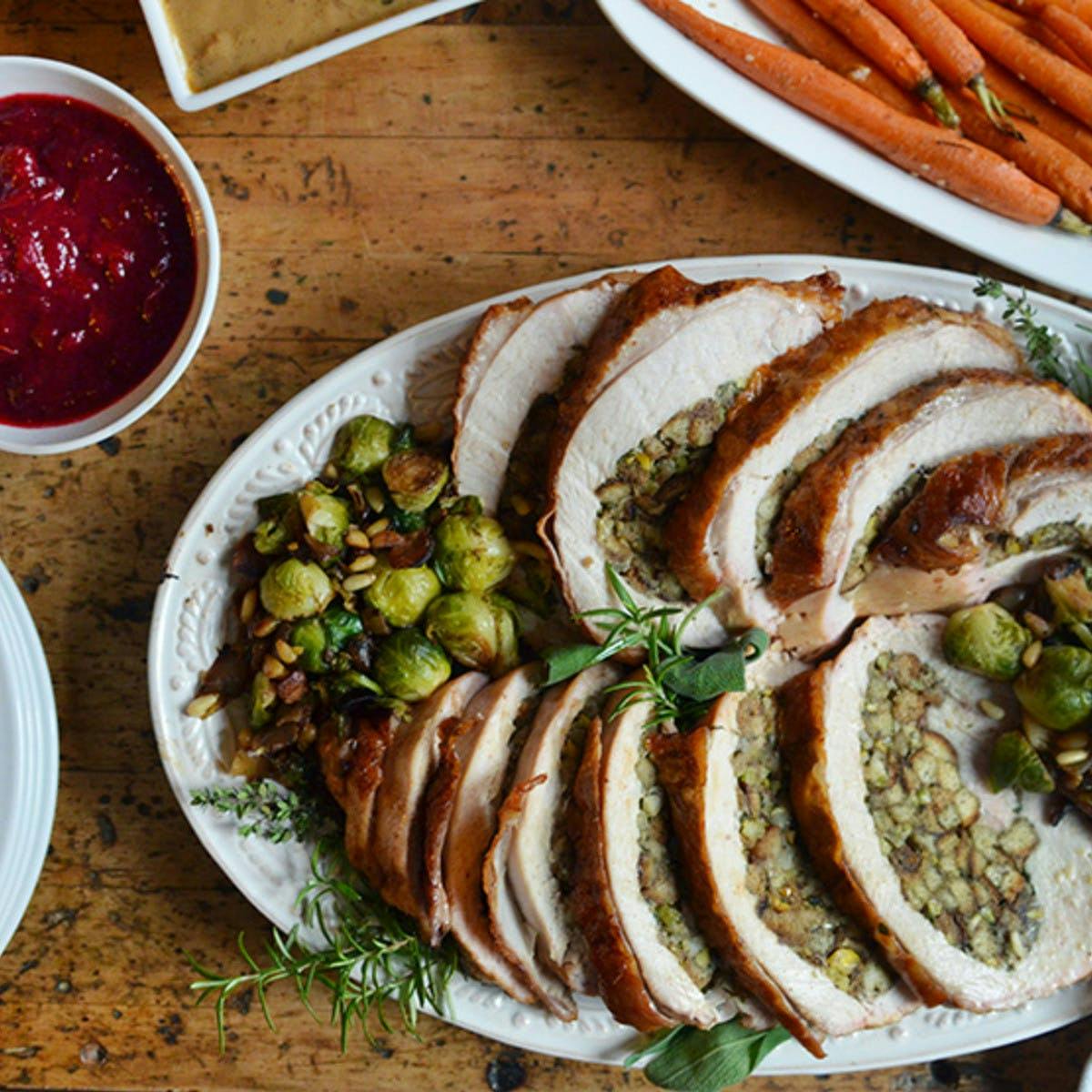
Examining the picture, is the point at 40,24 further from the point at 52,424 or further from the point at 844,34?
the point at 844,34

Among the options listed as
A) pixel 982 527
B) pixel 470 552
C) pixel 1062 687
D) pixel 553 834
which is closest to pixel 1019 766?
pixel 1062 687

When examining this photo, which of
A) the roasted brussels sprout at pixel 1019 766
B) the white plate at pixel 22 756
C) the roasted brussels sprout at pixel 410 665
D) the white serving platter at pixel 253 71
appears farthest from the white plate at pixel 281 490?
the roasted brussels sprout at pixel 1019 766

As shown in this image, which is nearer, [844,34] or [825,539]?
[825,539]

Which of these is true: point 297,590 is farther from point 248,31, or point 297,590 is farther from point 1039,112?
point 1039,112

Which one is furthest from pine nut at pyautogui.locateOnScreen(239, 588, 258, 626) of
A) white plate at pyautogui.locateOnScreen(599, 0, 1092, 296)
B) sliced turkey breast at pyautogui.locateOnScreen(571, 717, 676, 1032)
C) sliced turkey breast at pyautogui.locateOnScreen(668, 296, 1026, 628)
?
white plate at pyautogui.locateOnScreen(599, 0, 1092, 296)

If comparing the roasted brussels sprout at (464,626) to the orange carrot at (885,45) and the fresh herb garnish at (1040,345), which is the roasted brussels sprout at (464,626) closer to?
the fresh herb garnish at (1040,345)

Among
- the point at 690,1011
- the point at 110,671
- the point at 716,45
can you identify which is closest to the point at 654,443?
the point at 716,45
